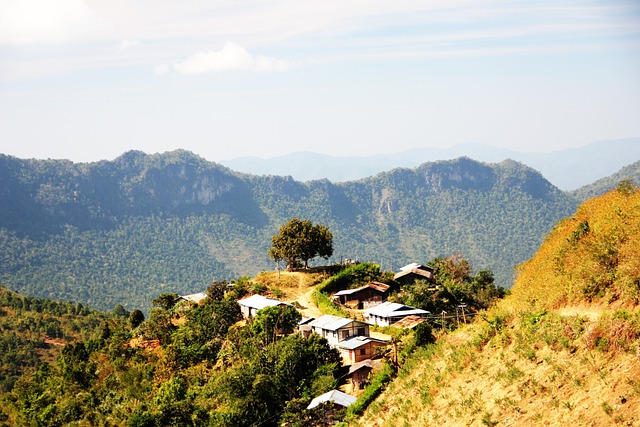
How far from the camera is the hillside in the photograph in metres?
16.3

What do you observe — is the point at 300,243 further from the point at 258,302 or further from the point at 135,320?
the point at 135,320

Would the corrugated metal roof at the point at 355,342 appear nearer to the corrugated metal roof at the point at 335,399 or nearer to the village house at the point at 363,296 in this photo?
the corrugated metal roof at the point at 335,399

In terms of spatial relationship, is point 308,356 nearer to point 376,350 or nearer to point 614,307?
point 376,350

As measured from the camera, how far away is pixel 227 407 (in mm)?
34219

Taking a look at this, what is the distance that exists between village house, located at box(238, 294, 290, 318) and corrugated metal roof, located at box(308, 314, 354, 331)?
17.7ft

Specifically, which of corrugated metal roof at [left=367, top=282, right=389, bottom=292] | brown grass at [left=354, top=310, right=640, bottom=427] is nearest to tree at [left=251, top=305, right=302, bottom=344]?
corrugated metal roof at [left=367, top=282, right=389, bottom=292]

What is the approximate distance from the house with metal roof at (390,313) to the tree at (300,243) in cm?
1545

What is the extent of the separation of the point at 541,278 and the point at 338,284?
33.5m

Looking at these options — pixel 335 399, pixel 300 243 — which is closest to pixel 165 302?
pixel 300 243

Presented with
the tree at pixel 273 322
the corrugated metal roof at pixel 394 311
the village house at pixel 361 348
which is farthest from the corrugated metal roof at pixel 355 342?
the tree at pixel 273 322

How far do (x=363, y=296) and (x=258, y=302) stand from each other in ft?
27.7

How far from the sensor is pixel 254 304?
4962 centimetres

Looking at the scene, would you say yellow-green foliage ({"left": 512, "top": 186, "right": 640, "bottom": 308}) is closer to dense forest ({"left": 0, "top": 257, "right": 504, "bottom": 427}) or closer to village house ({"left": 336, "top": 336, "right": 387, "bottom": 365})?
dense forest ({"left": 0, "top": 257, "right": 504, "bottom": 427})

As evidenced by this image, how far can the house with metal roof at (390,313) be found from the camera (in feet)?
143
